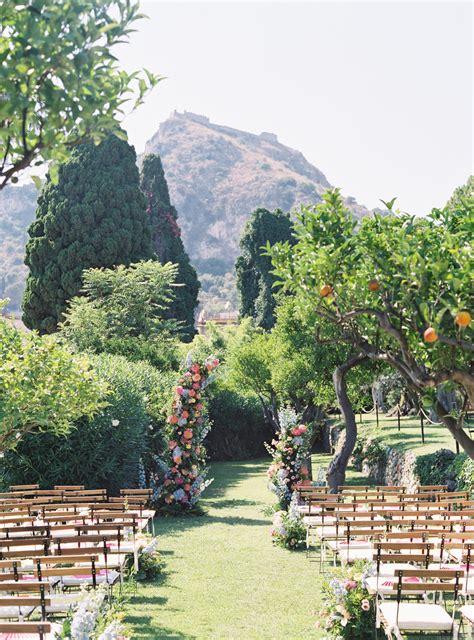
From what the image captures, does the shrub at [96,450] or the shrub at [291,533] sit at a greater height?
the shrub at [96,450]

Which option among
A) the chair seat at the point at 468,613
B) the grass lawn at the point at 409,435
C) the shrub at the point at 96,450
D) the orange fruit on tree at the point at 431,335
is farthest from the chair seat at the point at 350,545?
the grass lawn at the point at 409,435

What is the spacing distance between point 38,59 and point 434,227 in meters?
4.12

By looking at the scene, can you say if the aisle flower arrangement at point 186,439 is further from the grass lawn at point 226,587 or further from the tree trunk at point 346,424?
the tree trunk at point 346,424

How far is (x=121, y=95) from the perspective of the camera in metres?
3.80

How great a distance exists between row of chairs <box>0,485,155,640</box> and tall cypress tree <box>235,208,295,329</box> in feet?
122

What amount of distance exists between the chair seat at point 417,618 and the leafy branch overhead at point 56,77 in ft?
16.2

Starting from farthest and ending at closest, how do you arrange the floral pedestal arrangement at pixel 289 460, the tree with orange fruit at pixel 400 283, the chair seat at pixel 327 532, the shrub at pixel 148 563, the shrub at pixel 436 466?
the shrub at pixel 436 466
the floral pedestal arrangement at pixel 289 460
the chair seat at pixel 327 532
the shrub at pixel 148 563
the tree with orange fruit at pixel 400 283

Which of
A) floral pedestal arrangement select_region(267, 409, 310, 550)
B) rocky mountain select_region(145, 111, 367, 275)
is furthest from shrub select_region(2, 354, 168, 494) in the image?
rocky mountain select_region(145, 111, 367, 275)

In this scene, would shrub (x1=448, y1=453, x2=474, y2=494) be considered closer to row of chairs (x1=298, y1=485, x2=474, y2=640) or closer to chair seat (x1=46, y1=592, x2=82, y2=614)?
row of chairs (x1=298, y1=485, x2=474, y2=640)

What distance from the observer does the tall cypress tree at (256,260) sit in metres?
49.2

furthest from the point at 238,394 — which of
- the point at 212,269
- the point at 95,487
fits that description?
the point at 212,269

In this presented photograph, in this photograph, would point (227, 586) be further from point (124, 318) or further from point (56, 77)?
point (124, 318)

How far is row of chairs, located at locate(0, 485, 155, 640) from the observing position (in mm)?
6430

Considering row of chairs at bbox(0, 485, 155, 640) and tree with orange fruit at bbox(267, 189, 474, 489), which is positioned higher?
tree with orange fruit at bbox(267, 189, 474, 489)
